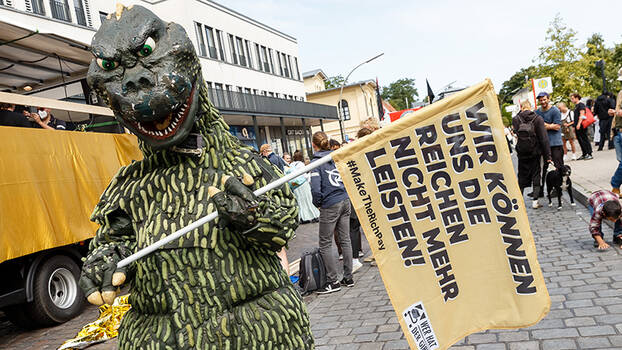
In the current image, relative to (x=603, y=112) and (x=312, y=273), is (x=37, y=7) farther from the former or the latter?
(x=603, y=112)

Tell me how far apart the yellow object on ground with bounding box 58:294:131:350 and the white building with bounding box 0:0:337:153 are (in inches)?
139

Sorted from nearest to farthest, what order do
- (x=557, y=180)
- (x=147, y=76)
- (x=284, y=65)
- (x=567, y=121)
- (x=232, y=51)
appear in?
1. (x=147, y=76)
2. (x=557, y=180)
3. (x=567, y=121)
4. (x=232, y=51)
5. (x=284, y=65)

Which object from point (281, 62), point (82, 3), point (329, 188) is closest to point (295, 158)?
point (329, 188)

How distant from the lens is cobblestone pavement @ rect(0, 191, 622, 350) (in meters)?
3.78

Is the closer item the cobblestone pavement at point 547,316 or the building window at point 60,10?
the cobblestone pavement at point 547,316

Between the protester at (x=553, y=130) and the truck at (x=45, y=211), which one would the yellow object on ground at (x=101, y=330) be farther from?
the protester at (x=553, y=130)

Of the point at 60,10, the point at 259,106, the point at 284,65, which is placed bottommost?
the point at 259,106

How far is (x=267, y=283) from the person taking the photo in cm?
200

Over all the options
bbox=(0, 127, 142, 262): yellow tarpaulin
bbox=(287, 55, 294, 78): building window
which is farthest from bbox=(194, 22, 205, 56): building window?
bbox=(0, 127, 142, 262): yellow tarpaulin

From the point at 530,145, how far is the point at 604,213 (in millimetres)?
2840

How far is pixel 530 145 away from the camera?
8.29 m

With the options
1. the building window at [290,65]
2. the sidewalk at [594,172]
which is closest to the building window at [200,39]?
the building window at [290,65]

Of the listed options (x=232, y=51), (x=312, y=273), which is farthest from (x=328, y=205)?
(x=232, y=51)

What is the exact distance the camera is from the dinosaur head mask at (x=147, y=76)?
1.86 m
